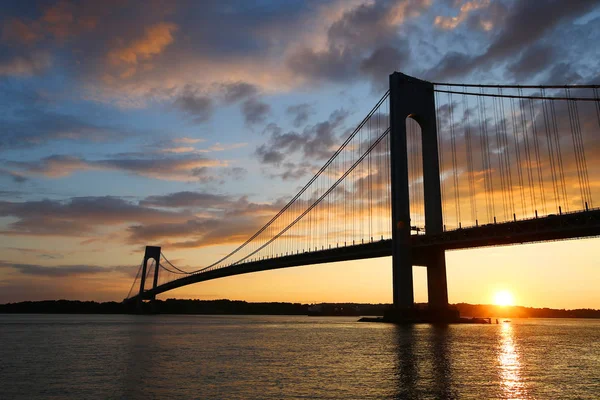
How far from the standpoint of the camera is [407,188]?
48.2 meters

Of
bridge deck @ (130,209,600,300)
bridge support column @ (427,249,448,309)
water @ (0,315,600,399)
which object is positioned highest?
bridge deck @ (130,209,600,300)

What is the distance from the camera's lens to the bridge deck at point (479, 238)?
125 ft

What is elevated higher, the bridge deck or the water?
the bridge deck

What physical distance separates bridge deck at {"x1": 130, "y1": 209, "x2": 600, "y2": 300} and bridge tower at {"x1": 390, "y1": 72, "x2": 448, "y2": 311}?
181cm

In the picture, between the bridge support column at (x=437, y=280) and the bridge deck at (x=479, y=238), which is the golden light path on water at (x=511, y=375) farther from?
the bridge support column at (x=437, y=280)

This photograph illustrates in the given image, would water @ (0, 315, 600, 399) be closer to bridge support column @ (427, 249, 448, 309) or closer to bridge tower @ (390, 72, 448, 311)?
bridge tower @ (390, 72, 448, 311)

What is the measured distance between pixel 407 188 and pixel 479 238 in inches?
308

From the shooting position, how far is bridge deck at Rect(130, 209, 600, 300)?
38.0m

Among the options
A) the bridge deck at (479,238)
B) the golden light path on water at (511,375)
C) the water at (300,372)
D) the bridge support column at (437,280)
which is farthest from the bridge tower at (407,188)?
the golden light path on water at (511,375)

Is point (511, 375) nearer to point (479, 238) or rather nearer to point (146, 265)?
point (479, 238)

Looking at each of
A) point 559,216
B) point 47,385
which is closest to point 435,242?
point 559,216

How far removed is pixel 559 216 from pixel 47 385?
116 ft

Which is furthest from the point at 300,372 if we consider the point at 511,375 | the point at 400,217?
the point at 400,217

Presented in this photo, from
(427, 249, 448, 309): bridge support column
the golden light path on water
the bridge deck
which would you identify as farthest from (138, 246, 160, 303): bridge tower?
the golden light path on water
